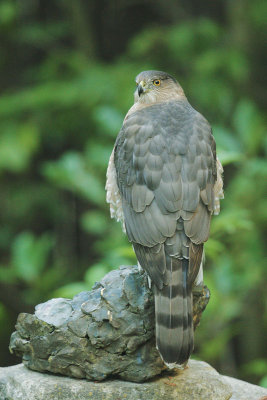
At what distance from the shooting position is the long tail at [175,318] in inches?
114

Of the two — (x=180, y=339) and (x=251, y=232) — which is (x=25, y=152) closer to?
(x=251, y=232)

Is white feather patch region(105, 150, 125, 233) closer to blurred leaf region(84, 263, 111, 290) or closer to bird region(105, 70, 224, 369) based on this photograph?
bird region(105, 70, 224, 369)

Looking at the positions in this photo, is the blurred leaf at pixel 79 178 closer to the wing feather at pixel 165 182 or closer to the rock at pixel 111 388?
the wing feather at pixel 165 182

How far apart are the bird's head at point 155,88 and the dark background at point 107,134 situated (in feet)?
1.67

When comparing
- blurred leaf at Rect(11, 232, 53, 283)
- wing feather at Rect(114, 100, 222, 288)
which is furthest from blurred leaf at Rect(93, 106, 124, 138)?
wing feather at Rect(114, 100, 222, 288)

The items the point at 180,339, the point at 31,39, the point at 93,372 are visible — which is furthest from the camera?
the point at 31,39

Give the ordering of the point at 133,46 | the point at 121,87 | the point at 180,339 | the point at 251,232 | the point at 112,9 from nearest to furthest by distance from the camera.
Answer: the point at 180,339 < the point at 251,232 < the point at 121,87 < the point at 133,46 < the point at 112,9

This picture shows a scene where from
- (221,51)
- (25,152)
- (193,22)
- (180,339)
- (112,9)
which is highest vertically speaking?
(112,9)

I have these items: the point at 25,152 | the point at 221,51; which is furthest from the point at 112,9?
the point at 25,152

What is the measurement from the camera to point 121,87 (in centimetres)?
614

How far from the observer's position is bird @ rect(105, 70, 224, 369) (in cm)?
296

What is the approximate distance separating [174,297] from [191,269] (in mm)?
177

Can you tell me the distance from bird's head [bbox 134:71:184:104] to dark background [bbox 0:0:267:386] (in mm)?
509

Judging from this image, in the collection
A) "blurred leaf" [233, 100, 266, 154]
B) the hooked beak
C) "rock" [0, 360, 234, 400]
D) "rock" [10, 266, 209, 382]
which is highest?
the hooked beak
